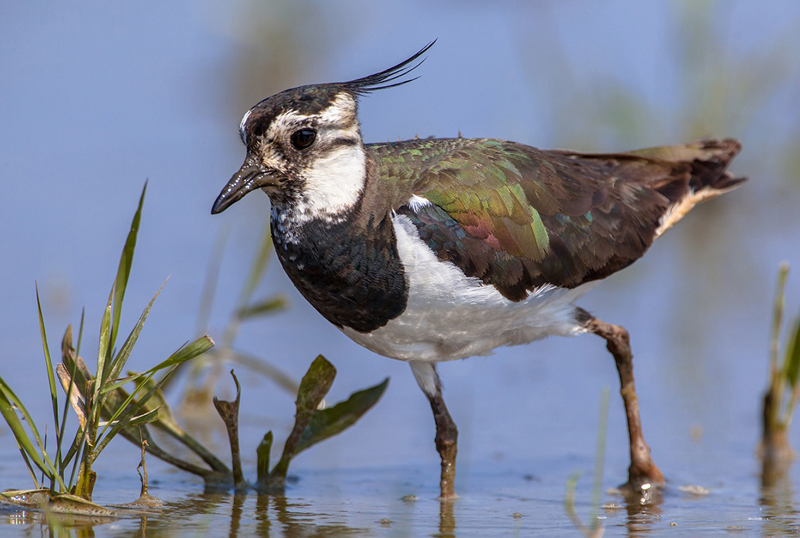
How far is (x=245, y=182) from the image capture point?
15.1 ft

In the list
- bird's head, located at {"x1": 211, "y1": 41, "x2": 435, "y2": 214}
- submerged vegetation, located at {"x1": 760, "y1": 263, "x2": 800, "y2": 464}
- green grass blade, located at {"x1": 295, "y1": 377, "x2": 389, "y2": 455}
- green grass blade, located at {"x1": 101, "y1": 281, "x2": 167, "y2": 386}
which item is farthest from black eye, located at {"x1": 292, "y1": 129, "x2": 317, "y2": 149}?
submerged vegetation, located at {"x1": 760, "y1": 263, "x2": 800, "y2": 464}

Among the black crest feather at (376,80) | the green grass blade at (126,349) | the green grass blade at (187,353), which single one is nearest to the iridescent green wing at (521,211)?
the black crest feather at (376,80)

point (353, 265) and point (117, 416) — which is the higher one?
point (353, 265)

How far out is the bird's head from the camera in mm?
4594

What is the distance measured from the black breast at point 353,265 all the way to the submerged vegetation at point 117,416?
35 centimetres

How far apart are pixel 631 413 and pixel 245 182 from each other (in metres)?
2.28

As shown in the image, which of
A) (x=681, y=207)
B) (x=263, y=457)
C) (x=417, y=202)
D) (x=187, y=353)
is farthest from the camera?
(x=681, y=207)

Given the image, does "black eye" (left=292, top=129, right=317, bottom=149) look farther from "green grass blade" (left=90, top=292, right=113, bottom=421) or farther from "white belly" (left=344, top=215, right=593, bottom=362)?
"green grass blade" (left=90, top=292, right=113, bottom=421)

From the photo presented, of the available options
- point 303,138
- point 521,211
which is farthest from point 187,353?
point 521,211

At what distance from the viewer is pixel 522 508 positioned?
189 inches

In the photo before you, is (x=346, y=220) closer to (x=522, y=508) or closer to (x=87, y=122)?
(x=522, y=508)

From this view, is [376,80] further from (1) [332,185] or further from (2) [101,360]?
(2) [101,360]

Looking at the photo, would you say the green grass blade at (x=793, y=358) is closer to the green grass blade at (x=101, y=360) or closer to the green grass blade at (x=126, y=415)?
the green grass blade at (x=126, y=415)

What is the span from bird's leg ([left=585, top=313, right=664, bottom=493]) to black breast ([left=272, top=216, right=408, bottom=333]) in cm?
130
